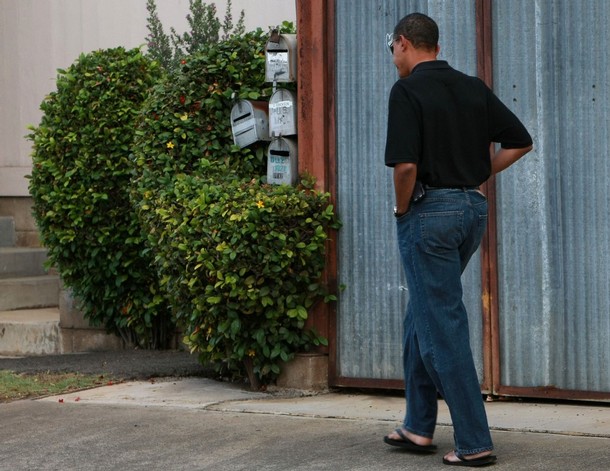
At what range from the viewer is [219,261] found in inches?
266

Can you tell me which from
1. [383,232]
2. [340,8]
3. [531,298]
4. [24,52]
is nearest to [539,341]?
[531,298]

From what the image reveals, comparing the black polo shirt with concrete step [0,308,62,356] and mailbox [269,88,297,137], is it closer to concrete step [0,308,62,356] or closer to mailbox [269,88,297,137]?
mailbox [269,88,297,137]

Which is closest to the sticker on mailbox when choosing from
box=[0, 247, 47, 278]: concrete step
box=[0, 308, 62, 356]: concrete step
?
box=[0, 308, 62, 356]: concrete step

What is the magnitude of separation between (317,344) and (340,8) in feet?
6.14

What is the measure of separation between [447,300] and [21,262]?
22.5 ft

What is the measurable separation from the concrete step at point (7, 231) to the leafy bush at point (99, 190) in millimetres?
2948

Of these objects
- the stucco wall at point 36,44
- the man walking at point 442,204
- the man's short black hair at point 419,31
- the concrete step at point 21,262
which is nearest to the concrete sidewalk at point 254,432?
the man walking at point 442,204

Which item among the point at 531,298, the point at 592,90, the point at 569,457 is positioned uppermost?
the point at 592,90

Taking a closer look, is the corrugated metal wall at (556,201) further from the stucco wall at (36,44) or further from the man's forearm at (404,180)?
the stucco wall at (36,44)

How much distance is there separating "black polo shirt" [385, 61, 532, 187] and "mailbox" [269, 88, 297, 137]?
2087mm

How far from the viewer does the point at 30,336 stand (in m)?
9.67

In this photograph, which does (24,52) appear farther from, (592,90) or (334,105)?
(592,90)

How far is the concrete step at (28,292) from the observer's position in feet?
34.4

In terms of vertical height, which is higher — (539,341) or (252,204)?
(252,204)
